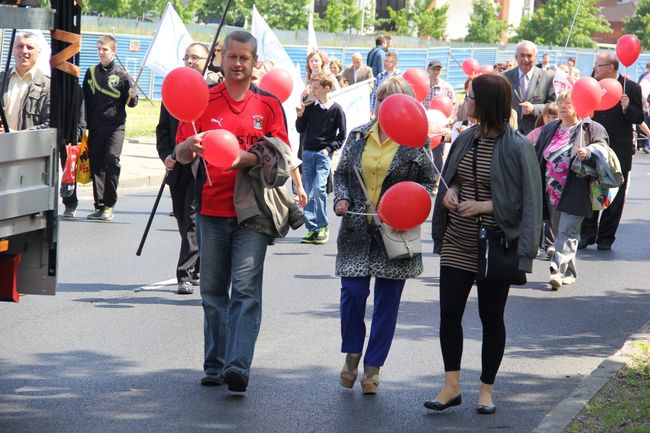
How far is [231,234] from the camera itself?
664 centimetres

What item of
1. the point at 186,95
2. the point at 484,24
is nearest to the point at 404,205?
the point at 186,95

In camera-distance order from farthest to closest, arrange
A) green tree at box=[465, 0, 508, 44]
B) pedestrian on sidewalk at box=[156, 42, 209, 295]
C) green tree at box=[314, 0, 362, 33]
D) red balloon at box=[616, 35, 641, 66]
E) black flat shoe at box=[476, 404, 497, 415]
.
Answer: green tree at box=[465, 0, 508, 44]
green tree at box=[314, 0, 362, 33]
red balloon at box=[616, 35, 641, 66]
pedestrian on sidewalk at box=[156, 42, 209, 295]
black flat shoe at box=[476, 404, 497, 415]

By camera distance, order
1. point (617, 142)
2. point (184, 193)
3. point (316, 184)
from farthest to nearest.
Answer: point (617, 142) < point (316, 184) < point (184, 193)

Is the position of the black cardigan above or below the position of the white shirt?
below

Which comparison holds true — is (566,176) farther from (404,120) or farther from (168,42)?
(168,42)

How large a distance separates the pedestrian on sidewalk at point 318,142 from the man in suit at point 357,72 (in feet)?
34.7

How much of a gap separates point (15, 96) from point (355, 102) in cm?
831

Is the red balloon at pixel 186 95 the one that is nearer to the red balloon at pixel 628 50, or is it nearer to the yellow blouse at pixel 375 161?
the yellow blouse at pixel 375 161

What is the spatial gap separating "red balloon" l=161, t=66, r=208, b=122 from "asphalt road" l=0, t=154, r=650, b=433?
62.9 inches

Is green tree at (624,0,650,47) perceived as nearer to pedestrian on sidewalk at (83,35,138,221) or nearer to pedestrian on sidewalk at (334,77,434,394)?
pedestrian on sidewalk at (83,35,138,221)

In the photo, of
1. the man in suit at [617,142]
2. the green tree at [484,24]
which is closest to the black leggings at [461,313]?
the man in suit at [617,142]

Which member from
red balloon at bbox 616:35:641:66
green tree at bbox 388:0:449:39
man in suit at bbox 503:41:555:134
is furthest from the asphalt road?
green tree at bbox 388:0:449:39

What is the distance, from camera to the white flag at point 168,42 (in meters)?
16.1

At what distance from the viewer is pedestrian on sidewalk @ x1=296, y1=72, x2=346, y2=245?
497 inches
